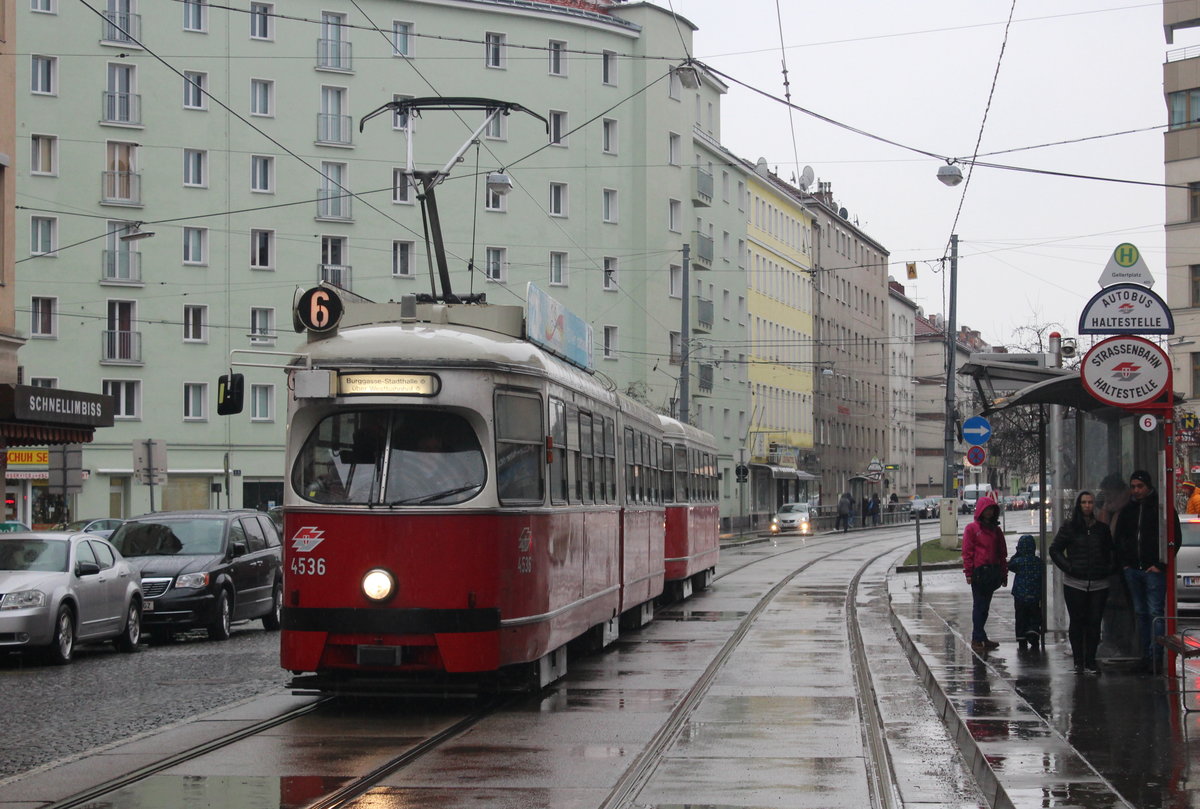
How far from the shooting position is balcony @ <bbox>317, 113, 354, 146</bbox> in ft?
202

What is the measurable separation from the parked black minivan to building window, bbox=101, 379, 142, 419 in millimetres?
36906

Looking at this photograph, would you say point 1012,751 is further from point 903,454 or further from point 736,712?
point 903,454

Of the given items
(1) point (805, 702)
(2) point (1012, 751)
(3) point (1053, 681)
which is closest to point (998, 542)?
(3) point (1053, 681)

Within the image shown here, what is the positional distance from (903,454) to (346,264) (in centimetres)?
7197

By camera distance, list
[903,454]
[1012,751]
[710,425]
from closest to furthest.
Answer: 1. [1012,751]
2. [710,425]
3. [903,454]

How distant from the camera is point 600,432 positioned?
55.2 ft

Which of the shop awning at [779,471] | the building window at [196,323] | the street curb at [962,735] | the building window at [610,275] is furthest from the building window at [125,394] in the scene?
the street curb at [962,735]

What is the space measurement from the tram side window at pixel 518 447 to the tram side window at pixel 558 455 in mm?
428

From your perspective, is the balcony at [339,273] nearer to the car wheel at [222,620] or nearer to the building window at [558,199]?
the building window at [558,199]

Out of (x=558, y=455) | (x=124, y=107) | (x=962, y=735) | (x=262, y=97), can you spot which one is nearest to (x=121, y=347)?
(x=124, y=107)

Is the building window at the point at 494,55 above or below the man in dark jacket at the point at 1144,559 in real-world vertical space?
above

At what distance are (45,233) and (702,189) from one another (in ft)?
99.8

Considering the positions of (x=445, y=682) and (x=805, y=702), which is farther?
(x=805, y=702)

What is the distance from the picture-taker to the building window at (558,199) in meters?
67.2
